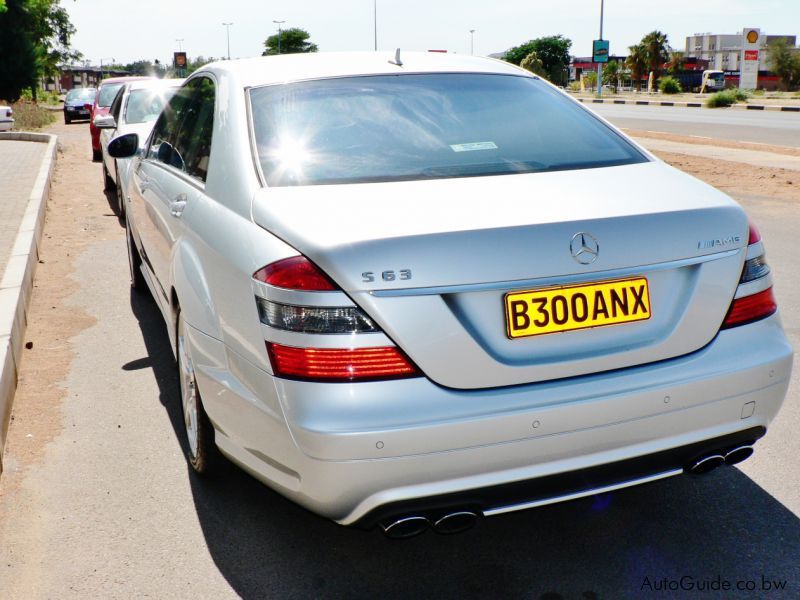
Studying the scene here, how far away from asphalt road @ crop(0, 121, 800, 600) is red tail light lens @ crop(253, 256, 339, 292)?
3.36ft

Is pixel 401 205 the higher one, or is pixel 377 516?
pixel 401 205

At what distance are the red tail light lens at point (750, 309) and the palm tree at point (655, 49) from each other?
94.8 metres

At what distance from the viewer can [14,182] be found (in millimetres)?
13961

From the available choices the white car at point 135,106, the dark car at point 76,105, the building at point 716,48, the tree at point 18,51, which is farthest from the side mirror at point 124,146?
the building at point 716,48

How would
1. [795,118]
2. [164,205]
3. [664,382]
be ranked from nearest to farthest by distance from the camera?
1. [664,382]
2. [164,205]
3. [795,118]

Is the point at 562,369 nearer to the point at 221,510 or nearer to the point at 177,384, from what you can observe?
the point at 221,510

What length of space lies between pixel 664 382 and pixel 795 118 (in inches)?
1161

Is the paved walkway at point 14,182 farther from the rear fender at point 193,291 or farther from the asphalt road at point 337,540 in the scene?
the rear fender at point 193,291

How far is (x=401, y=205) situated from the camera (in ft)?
8.66

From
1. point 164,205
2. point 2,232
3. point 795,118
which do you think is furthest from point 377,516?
point 795,118

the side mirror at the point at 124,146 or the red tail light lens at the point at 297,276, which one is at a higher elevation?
the side mirror at the point at 124,146

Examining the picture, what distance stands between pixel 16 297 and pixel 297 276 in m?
4.07

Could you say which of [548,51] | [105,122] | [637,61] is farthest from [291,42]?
[105,122]

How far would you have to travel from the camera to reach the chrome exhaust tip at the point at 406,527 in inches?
98.7
